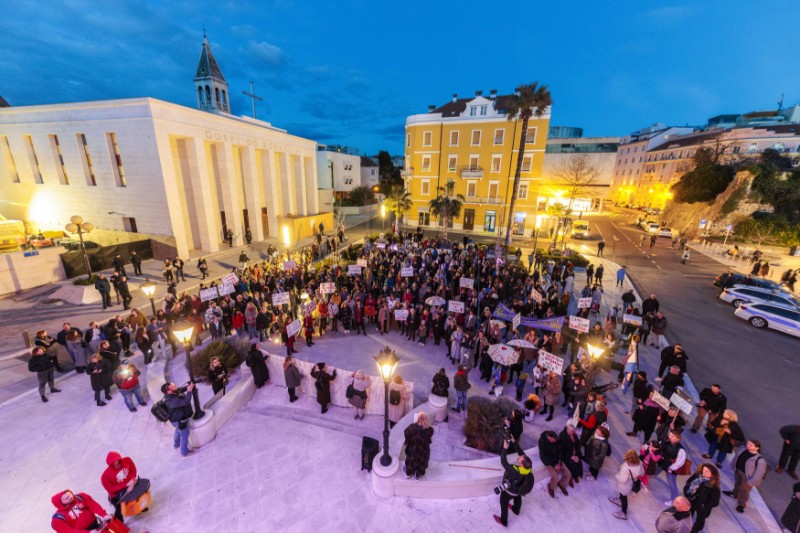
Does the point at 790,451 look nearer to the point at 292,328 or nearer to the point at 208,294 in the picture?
the point at 292,328

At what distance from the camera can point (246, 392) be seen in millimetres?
9789

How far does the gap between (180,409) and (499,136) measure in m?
40.1

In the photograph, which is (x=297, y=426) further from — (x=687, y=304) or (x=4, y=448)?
(x=687, y=304)

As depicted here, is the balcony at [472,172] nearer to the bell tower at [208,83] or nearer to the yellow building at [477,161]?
the yellow building at [477,161]

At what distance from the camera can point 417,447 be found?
6621 mm

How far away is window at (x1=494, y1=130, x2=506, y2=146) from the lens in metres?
38.2

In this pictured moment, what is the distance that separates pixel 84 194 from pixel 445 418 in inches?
1258

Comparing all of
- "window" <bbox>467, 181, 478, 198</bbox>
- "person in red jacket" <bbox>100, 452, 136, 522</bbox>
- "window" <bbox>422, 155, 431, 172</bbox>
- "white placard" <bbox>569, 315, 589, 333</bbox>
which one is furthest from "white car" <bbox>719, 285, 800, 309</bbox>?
"window" <bbox>422, 155, 431, 172</bbox>

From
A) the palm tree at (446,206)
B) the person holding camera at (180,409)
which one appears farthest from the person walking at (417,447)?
the palm tree at (446,206)

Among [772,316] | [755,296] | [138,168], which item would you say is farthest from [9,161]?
[755,296]

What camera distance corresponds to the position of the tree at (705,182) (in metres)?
36.6

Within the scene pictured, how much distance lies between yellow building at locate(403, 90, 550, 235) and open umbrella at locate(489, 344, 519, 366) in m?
28.9

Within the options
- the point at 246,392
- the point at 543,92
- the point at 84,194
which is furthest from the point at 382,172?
the point at 246,392

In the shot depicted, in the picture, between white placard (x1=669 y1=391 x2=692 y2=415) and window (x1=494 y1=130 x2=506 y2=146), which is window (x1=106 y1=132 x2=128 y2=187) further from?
window (x1=494 y1=130 x2=506 y2=146)
